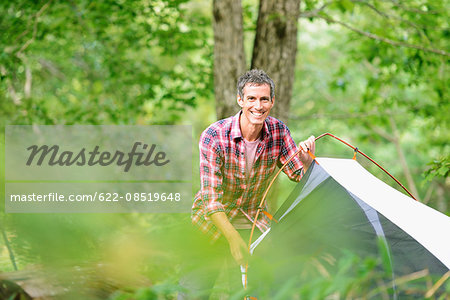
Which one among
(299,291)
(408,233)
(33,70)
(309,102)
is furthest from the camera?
(309,102)

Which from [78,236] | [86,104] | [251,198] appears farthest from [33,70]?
[251,198]

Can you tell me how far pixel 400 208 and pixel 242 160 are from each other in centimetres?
70

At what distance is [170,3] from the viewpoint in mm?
4152

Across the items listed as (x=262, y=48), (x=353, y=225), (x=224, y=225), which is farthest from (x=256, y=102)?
(x=262, y=48)

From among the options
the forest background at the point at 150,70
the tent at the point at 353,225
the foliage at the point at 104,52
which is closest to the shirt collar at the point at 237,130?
the tent at the point at 353,225

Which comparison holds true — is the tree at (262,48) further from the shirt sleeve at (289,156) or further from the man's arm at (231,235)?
the man's arm at (231,235)

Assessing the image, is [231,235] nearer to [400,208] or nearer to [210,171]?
[210,171]

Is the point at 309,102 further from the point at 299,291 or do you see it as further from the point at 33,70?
the point at 299,291

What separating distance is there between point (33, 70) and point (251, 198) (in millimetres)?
4885

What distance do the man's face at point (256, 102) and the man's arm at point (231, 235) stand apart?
1.44 feet

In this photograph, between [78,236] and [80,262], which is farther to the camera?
[78,236]

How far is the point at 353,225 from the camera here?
197 cm

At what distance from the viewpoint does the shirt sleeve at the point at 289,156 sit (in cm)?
225

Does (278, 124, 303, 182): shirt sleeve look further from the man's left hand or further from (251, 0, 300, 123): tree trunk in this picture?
(251, 0, 300, 123): tree trunk
